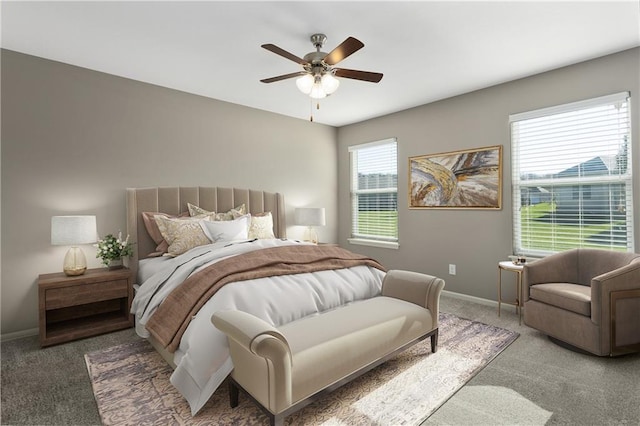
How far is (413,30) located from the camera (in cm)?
266

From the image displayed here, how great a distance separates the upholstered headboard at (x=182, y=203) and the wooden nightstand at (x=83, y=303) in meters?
0.30

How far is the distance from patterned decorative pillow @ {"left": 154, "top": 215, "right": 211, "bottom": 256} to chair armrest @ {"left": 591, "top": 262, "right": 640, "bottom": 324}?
3.50 meters

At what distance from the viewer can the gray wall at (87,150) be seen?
3.02m

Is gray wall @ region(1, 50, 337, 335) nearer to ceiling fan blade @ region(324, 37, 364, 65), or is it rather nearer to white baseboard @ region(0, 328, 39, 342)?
white baseboard @ region(0, 328, 39, 342)

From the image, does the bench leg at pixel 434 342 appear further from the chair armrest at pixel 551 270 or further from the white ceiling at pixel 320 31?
the white ceiling at pixel 320 31

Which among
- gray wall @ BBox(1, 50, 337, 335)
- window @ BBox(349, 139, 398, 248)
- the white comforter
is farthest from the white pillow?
window @ BBox(349, 139, 398, 248)

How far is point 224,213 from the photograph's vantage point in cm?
422

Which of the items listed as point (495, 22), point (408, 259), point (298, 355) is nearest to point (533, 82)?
point (495, 22)

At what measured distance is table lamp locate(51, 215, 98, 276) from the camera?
290 centimetres

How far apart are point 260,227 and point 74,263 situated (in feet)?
6.25

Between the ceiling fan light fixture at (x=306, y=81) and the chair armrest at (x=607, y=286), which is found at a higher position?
the ceiling fan light fixture at (x=306, y=81)

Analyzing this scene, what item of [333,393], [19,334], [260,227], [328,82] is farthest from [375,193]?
[19,334]

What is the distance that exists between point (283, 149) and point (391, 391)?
12.5 feet

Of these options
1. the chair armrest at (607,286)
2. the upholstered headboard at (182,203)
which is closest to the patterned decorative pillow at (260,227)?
the upholstered headboard at (182,203)
